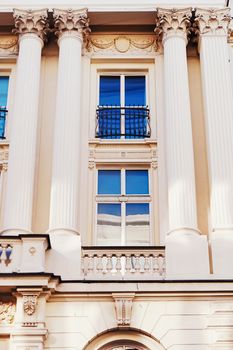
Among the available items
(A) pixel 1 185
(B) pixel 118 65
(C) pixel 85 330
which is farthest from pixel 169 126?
(C) pixel 85 330

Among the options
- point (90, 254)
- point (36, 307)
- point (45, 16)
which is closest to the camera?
point (36, 307)

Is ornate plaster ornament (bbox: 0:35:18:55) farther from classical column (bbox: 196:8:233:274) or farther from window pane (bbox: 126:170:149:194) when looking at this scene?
classical column (bbox: 196:8:233:274)

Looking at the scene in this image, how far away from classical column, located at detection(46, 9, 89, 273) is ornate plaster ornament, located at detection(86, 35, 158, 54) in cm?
59

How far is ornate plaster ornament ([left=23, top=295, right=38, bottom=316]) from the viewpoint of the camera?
1526 cm

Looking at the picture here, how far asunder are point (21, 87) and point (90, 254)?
565 centimetres

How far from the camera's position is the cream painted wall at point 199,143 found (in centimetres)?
1825

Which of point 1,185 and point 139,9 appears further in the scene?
point 139,9

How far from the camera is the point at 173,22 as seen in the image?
20391mm

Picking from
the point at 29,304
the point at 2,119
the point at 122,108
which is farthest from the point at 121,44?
the point at 29,304

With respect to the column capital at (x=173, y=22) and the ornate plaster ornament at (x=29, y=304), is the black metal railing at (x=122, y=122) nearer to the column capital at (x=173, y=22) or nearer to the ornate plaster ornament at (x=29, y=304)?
the column capital at (x=173, y=22)

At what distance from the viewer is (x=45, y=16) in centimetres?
2055

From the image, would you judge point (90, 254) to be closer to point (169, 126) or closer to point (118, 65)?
point (169, 126)

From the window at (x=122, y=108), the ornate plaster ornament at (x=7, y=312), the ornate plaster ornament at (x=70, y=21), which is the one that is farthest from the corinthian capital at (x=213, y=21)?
the ornate plaster ornament at (x=7, y=312)

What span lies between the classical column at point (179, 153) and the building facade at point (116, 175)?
4 cm
